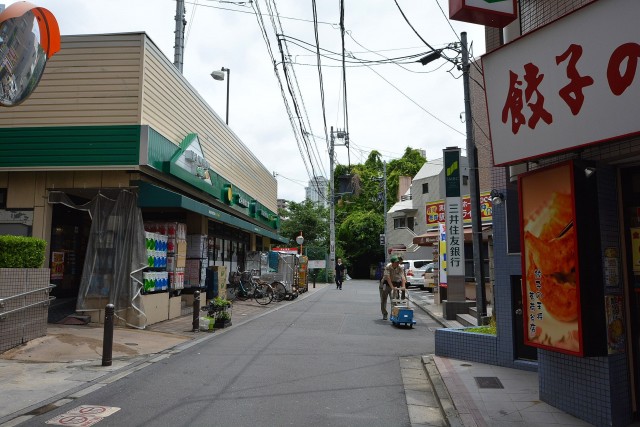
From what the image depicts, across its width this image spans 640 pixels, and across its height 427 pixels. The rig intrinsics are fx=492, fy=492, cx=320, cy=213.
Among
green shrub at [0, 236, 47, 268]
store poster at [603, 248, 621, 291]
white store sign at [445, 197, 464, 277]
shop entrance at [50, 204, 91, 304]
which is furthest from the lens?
white store sign at [445, 197, 464, 277]

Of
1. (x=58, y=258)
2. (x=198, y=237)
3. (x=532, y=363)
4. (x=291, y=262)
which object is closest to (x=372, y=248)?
(x=291, y=262)

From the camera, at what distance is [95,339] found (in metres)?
9.76

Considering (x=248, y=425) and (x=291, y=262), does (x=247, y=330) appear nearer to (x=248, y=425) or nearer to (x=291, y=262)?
(x=248, y=425)

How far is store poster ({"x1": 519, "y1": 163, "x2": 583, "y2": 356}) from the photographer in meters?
4.98

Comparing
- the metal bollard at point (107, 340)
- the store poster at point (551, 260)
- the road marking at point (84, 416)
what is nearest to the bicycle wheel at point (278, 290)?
the metal bollard at point (107, 340)

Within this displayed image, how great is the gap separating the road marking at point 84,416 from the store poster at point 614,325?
17.6 feet

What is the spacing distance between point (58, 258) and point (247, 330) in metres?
5.95

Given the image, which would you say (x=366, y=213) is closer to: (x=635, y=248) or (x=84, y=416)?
(x=635, y=248)

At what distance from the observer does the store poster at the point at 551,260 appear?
4.98m

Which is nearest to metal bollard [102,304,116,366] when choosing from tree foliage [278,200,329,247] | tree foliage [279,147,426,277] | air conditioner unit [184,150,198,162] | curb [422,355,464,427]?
curb [422,355,464,427]

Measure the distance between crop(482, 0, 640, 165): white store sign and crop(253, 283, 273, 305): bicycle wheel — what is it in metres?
13.8

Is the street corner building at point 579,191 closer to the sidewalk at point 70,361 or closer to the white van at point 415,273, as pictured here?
the sidewalk at point 70,361

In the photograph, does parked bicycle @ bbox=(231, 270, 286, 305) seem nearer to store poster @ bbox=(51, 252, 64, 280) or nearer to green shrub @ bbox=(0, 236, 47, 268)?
store poster @ bbox=(51, 252, 64, 280)

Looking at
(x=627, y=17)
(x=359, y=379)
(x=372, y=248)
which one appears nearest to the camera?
(x=627, y=17)
